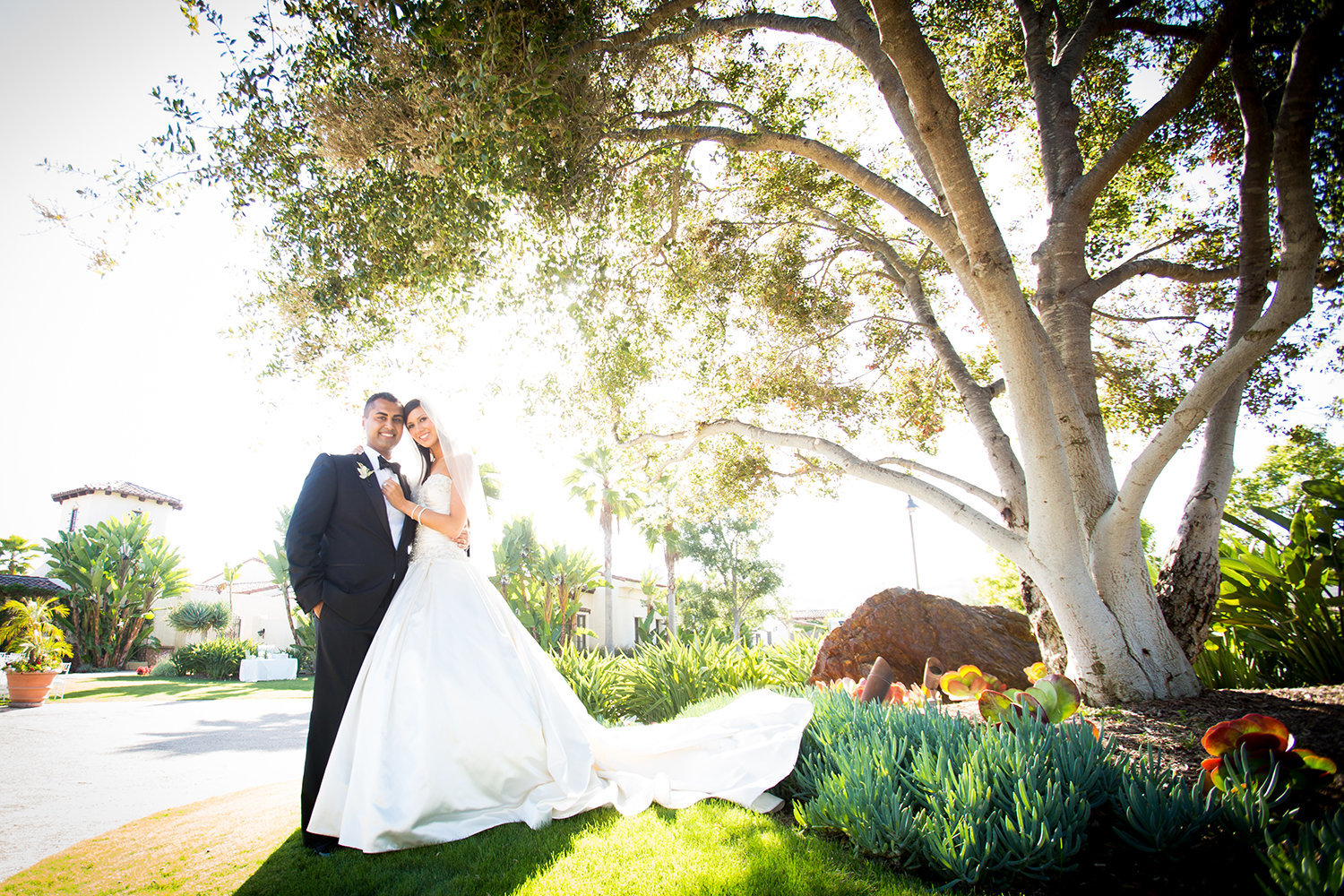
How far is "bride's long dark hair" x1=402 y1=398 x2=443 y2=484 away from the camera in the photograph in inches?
183

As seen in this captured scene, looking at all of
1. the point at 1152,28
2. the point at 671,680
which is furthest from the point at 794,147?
the point at 671,680

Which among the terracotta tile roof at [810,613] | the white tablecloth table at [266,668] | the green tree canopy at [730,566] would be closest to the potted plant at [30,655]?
the white tablecloth table at [266,668]

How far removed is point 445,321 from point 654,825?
5.64 m

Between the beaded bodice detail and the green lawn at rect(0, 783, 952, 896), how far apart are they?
1769 mm

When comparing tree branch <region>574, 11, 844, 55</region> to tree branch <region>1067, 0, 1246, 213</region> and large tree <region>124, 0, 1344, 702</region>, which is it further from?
tree branch <region>1067, 0, 1246, 213</region>

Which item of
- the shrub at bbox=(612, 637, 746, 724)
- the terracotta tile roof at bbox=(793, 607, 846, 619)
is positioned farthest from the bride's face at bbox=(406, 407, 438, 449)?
the terracotta tile roof at bbox=(793, 607, 846, 619)

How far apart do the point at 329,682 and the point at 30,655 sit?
53.2 feet

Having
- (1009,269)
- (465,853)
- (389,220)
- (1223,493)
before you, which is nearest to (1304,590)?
(1223,493)

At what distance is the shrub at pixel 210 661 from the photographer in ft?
97.9

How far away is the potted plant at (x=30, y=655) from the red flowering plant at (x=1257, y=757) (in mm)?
19653

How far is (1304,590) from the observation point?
492 centimetres

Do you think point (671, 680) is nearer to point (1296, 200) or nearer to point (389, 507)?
point (389, 507)

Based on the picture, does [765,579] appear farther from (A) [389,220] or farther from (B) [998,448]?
(A) [389,220]

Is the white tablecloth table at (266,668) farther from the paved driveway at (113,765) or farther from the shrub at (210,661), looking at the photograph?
the paved driveway at (113,765)
